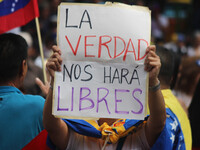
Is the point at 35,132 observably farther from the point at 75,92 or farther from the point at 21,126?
the point at 75,92

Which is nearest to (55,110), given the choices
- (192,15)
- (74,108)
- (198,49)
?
(74,108)

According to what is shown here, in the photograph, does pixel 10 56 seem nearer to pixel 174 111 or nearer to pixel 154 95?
pixel 154 95

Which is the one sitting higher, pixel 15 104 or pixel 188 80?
pixel 15 104

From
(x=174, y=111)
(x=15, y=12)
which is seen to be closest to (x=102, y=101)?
(x=174, y=111)

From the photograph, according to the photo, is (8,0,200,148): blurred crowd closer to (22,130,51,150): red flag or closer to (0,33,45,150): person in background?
(0,33,45,150): person in background

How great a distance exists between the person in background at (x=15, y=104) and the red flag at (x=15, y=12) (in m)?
0.73

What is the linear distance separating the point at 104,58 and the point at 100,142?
1.73ft

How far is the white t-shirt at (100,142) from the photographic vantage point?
2270mm

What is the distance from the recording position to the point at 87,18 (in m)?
2.19

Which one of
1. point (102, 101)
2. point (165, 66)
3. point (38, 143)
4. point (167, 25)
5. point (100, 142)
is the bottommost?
point (167, 25)

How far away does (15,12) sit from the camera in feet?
11.6

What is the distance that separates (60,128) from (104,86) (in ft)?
1.17

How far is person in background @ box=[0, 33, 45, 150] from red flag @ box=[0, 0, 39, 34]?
2.41ft

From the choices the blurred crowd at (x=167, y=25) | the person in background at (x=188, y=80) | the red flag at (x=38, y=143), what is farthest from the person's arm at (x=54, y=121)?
the blurred crowd at (x=167, y=25)
